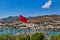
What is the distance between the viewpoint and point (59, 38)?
37.8 feet

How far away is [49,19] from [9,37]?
524 ft

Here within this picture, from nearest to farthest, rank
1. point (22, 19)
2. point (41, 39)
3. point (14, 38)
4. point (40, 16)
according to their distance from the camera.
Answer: point (41, 39), point (14, 38), point (22, 19), point (40, 16)

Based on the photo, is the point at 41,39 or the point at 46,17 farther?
the point at 46,17

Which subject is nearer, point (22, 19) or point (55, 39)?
point (55, 39)

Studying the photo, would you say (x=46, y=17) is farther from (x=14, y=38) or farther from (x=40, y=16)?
(x=14, y=38)

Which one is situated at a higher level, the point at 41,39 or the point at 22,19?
the point at 22,19

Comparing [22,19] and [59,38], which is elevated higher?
[22,19]

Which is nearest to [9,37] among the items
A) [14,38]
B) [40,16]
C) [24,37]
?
[14,38]

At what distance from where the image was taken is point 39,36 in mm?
12117

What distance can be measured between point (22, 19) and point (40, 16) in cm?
15756

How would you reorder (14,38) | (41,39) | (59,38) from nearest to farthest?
(59,38), (41,39), (14,38)

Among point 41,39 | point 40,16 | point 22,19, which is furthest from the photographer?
point 40,16

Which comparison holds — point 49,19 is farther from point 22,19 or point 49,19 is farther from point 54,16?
point 22,19

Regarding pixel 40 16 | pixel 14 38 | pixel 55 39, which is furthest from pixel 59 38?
pixel 40 16
